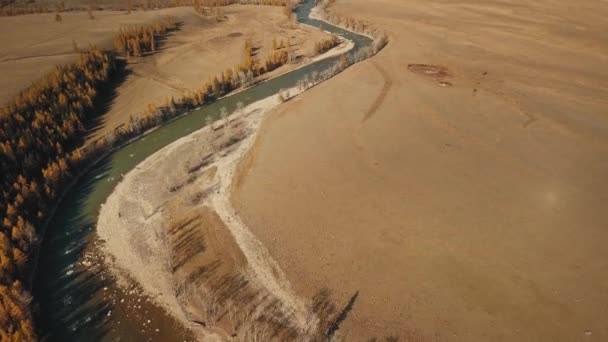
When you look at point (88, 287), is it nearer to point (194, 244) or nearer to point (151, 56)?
point (194, 244)

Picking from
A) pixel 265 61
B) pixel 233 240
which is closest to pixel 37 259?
pixel 233 240

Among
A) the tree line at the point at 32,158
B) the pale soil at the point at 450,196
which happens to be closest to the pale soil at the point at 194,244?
the pale soil at the point at 450,196

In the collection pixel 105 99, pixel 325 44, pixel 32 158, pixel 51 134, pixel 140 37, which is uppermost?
pixel 140 37

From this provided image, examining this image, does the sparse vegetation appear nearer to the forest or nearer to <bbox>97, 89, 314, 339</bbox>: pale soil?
the forest

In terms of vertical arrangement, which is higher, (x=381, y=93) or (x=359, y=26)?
(x=359, y=26)

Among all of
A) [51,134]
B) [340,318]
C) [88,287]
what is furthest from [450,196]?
[51,134]

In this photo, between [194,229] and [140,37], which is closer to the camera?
[194,229]

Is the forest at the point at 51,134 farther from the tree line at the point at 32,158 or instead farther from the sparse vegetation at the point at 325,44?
the sparse vegetation at the point at 325,44
